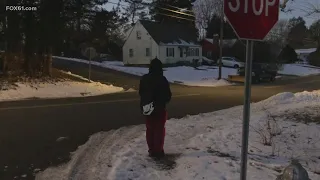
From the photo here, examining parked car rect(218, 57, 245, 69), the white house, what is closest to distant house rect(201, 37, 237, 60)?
the white house

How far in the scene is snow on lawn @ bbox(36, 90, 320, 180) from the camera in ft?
20.2

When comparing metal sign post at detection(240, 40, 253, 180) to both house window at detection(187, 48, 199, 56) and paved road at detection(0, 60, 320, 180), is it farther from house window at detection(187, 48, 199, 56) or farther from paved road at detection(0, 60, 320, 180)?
house window at detection(187, 48, 199, 56)

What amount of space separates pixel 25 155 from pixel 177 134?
11.2 ft

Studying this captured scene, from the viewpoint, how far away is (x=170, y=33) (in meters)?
59.7

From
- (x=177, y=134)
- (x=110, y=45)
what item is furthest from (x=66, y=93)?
(x=110, y=45)

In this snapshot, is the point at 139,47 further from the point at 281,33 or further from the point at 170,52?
the point at 281,33

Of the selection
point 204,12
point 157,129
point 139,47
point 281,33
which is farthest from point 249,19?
point 204,12

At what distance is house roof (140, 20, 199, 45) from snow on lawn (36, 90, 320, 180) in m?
46.6

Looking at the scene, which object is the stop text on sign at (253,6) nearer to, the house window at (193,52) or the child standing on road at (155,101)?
the child standing on road at (155,101)

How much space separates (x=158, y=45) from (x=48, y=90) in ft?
116

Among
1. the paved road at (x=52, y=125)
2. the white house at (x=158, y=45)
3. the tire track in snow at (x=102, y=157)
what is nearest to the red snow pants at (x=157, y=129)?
the tire track in snow at (x=102, y=157)

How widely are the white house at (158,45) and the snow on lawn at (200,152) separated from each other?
4581 cm

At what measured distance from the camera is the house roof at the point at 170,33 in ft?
188
